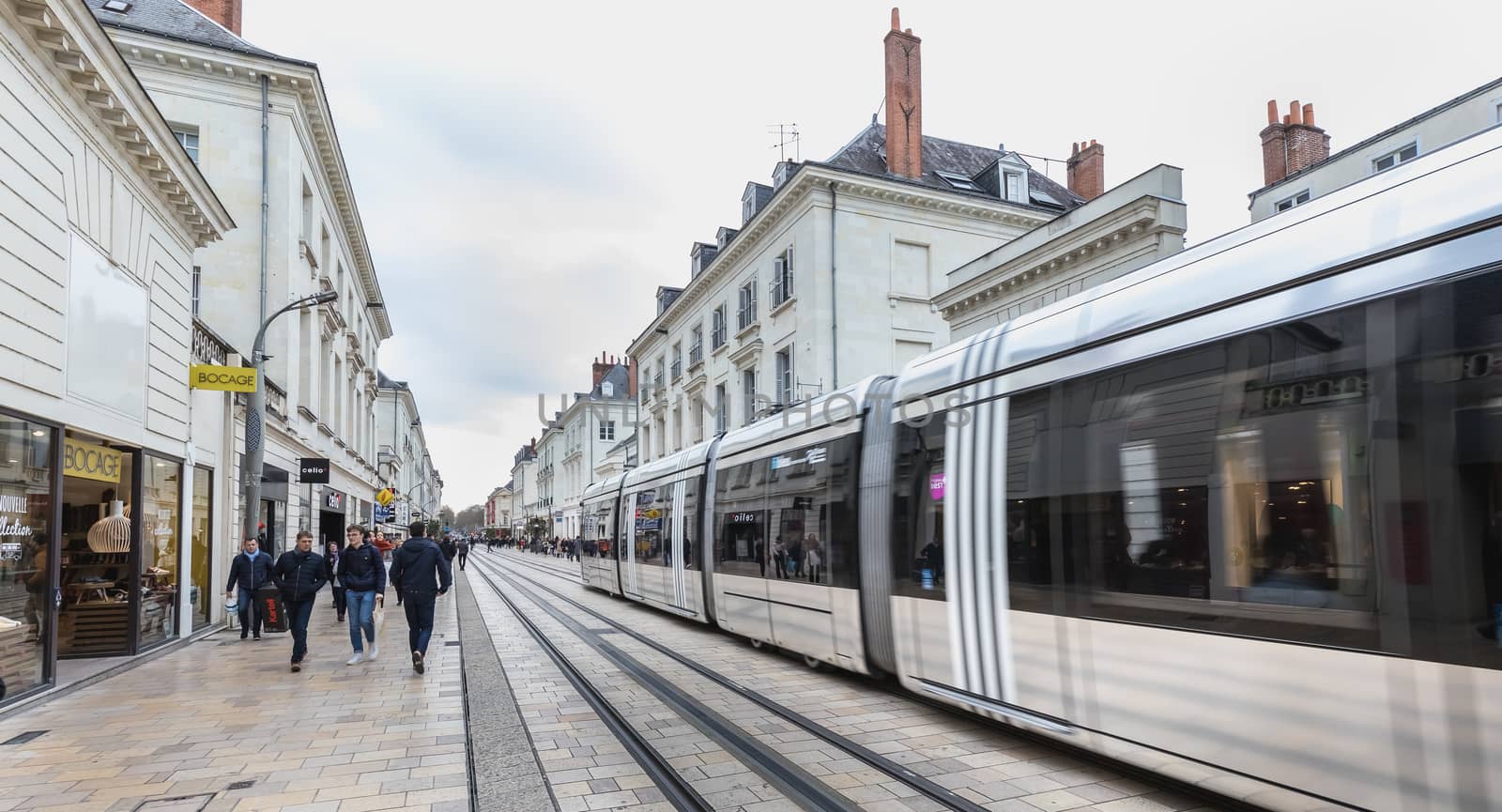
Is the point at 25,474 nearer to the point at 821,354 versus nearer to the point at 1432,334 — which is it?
the point at 1432,334

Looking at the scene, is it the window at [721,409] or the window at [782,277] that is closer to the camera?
the window at [782,277]

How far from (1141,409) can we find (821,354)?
22102mm

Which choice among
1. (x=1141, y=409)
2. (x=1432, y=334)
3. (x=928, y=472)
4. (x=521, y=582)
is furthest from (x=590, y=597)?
(x=1432, y=334)

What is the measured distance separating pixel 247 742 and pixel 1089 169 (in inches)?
1265

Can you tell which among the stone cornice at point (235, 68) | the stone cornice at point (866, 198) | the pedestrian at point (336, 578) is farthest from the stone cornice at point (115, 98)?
the stone cornice at point (866, 198)

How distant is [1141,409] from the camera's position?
519 centimetres

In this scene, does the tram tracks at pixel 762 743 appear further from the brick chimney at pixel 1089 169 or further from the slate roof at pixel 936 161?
the brick chimney at pixel 1089 169

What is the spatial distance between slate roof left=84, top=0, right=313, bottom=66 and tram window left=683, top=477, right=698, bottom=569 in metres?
16.7

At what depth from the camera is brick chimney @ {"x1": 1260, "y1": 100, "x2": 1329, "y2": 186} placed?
Answer: 2444cm

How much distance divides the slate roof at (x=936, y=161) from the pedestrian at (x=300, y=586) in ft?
67.0

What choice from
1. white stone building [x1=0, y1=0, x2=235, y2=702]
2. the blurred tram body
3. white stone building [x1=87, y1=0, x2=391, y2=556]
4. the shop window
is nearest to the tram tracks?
the blurred tram body

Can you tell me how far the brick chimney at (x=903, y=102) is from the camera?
96.6ft

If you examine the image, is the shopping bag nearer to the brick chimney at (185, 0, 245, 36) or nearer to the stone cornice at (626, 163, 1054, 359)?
the stone cornice at (626, 163, 1054, 359)

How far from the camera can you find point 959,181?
103ft
